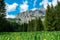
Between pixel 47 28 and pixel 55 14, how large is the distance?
5.94 meters

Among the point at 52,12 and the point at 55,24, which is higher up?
the point at 52,12

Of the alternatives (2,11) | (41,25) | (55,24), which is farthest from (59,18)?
(2,11)

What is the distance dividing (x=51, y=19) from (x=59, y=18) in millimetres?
3299

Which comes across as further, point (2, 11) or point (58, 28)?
point (58, 28)

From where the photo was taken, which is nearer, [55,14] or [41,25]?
[55,14]

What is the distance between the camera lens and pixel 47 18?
69125mm

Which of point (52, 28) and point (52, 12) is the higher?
point (52, 12)

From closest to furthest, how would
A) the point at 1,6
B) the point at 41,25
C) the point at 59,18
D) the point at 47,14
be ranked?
1. the point at 1,6
2. the point at 59,18
3. the point at 47,14
4. the point at 41,25

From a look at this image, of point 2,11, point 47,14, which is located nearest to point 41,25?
point 47,14

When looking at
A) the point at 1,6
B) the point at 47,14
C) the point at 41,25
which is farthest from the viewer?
the point at 41,25

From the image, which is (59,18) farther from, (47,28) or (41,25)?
(41,25)

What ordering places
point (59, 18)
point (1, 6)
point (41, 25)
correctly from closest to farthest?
point (1, 6), point (59, 18), point (41, 25)

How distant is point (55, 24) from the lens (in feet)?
224

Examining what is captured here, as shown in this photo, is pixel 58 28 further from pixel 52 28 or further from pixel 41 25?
pixel 41 25
